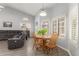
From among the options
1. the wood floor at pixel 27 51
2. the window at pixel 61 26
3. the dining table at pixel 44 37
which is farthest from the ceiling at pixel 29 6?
the wood floor at pixel 27 51

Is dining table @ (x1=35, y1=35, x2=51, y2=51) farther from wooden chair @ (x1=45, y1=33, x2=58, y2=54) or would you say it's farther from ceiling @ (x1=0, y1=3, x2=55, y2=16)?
ceiling @ (x1=0, y1=3, x2=55, y2=16)

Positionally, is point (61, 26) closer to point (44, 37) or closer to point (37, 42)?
point (44, 37)

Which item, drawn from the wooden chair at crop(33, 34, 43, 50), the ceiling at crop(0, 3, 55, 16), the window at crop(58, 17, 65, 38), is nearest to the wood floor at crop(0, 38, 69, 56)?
the wooden chair at crop(33, 34, 43, 50)

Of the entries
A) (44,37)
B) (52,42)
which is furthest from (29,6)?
(52,42)

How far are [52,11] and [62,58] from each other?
3.92 ft

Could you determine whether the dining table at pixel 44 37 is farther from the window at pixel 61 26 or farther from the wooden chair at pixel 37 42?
the window at pixel 61 26

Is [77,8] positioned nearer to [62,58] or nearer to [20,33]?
[62,58]

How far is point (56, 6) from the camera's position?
272 cm

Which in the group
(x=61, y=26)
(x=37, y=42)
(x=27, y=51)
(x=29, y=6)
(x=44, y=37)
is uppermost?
(x=29, y=6)

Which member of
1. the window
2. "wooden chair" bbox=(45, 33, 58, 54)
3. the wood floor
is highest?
the window

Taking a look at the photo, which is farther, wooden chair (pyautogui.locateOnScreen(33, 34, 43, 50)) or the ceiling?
wooden chair (pyautogui.locateOnScreen(33, 34, 43, 50))

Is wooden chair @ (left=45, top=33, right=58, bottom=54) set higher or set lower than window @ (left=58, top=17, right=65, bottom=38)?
lower

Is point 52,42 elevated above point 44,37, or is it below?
below

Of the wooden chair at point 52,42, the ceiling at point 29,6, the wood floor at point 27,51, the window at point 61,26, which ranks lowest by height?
the wood floor at point 27,51
